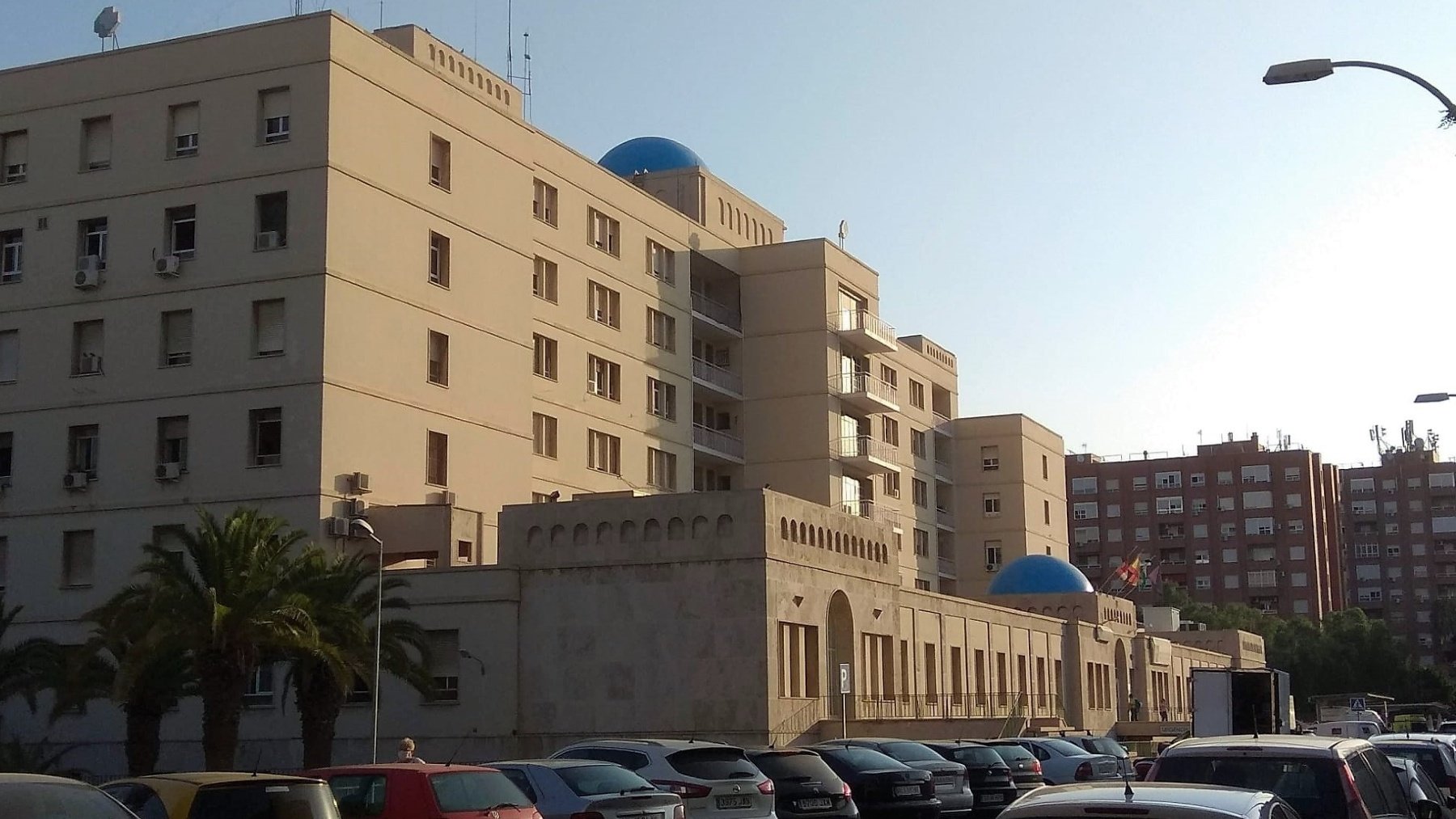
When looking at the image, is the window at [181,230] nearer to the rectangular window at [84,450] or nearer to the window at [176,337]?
the window at [176,337]

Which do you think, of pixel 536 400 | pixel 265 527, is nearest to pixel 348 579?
pixel 265 527

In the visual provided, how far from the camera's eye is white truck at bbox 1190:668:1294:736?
118 ft

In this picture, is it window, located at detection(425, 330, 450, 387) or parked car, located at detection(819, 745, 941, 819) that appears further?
window, located at detection(425, 330, 450, 387)

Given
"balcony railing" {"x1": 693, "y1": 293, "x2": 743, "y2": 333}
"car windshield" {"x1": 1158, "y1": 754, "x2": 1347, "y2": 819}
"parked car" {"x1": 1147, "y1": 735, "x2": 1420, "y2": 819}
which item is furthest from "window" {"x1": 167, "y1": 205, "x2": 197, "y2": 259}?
"car windshield" {"x1": 1158, "y1": 754, "x2": 1347, "y2": 819}

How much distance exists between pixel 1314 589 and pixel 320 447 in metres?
106

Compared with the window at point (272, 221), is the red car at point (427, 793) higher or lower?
lower

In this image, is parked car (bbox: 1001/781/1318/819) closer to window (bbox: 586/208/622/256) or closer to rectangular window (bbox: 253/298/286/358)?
rectangular window (bbox: 253/298/286/358)

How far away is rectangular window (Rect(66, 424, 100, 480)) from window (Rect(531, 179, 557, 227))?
1507 centimetres

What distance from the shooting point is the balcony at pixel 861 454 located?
64.5 meters

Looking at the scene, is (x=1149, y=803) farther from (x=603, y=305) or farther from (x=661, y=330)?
(x=661, y=330)

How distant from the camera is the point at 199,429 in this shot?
43531mm

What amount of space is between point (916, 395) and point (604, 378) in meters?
27.8

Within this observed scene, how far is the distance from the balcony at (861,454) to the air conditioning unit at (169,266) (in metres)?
27.4

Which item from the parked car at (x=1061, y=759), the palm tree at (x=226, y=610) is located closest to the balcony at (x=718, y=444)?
the palm tree at (x=226, y=610)
